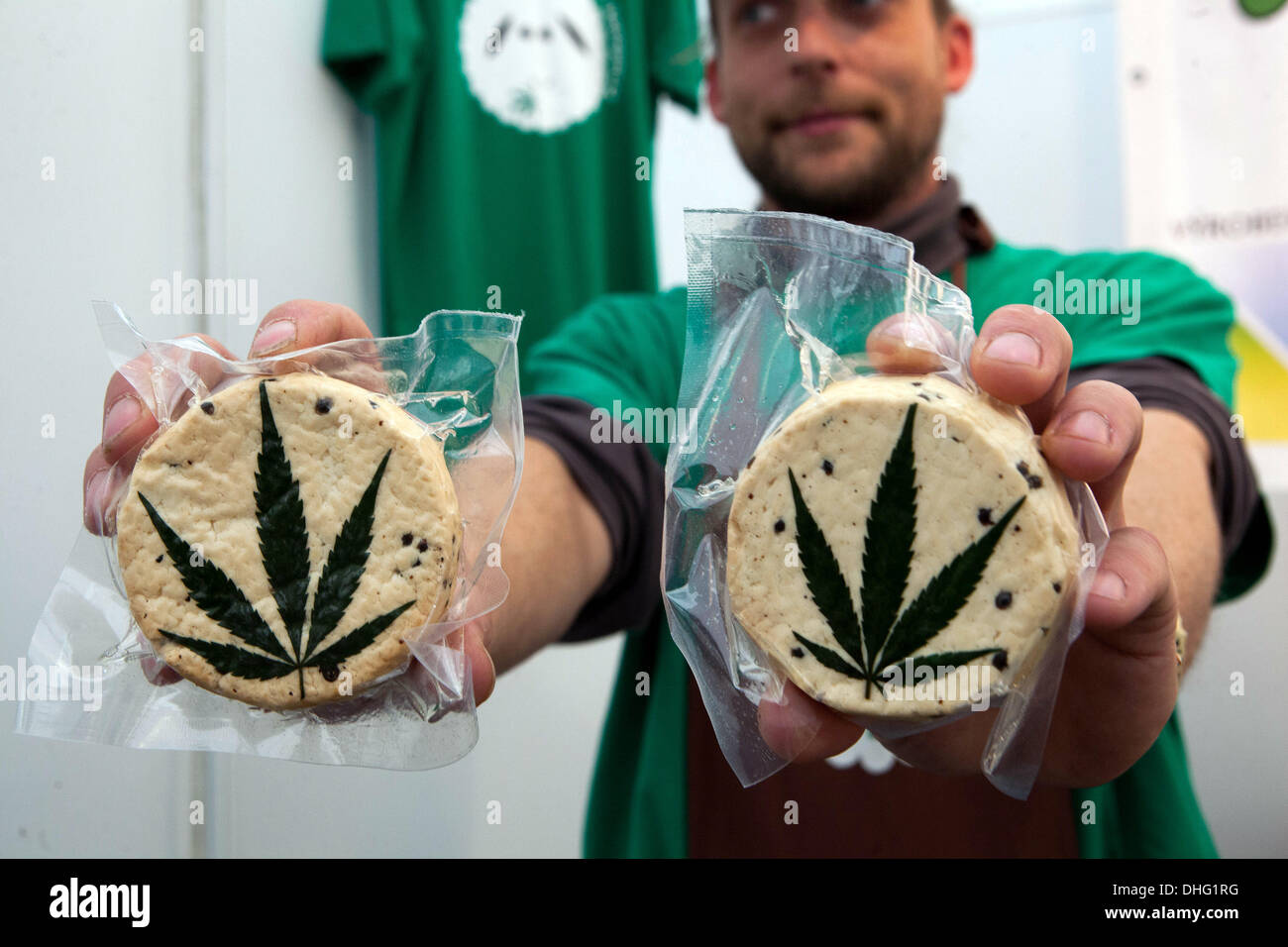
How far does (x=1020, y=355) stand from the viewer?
0.91 meters

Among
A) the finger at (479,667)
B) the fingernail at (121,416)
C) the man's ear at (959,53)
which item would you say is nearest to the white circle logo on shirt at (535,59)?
the man's ear at (959,53)

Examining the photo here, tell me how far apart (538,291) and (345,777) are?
1.26 meters

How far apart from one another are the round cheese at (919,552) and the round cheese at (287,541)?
1.26 ft

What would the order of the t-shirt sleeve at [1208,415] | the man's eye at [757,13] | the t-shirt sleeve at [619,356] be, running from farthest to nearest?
the man's eye at [757,13]
the t-shirt sleeve at [619,356]
the t-shirt sleeve at [1208,415]

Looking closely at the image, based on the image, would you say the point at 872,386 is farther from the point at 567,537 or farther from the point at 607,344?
the point at 607,344

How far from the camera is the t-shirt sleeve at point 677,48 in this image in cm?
246

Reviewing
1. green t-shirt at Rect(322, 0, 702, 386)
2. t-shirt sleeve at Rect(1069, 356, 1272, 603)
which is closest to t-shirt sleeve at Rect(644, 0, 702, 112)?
green t-shirt at Rect(322, 0, 702, 386)

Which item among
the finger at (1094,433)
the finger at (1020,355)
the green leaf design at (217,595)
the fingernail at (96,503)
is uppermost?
the finger at (1020,355)

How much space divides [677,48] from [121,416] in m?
1.86

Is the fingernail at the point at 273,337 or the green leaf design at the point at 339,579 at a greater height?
the fingernail at the point at 273,337

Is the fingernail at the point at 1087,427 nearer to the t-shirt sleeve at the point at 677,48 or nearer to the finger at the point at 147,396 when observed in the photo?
the finger at the point at 147,396

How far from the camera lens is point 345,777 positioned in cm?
233

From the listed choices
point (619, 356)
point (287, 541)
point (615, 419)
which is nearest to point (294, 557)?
point (287, 541)

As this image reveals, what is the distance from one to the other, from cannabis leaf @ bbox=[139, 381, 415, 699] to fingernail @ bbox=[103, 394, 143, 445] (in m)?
0.14
